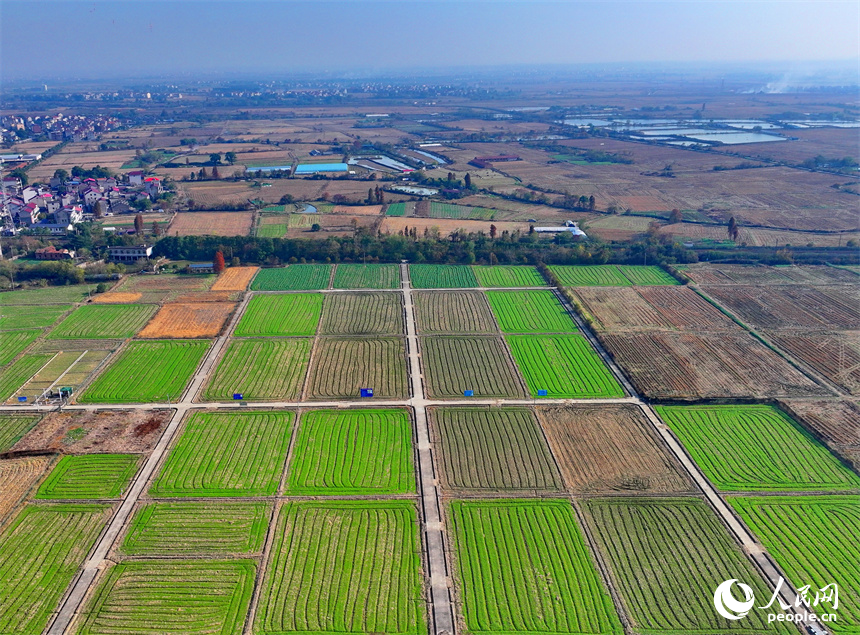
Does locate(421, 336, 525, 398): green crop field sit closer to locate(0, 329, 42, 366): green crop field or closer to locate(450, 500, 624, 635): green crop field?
locate(450, 500, 624, 635): green crop field

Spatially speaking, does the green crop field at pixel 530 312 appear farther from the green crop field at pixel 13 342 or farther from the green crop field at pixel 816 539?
the green crop field at pixel 13 342

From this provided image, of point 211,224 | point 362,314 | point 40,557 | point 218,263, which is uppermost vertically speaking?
point 211,224

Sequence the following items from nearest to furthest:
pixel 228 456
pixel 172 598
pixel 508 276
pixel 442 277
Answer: pixel 172 598
pixel 228 456
pixel 442 277
pixel 508 276

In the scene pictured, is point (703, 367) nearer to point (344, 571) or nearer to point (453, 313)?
point (453, 313)

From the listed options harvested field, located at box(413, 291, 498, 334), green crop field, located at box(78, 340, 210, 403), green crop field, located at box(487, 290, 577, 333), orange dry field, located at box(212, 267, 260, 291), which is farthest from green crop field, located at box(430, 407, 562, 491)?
orange dry field, located at box(212, 267, 260, 291)

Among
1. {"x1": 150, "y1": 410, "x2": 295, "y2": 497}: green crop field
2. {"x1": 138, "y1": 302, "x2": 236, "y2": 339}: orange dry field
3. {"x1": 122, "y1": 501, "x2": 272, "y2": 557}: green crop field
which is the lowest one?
{"x1": 122, "y1": 501, "x2": 272, "y2": 557}: green crop field

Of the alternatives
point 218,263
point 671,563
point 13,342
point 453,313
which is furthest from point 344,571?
point 218,263
